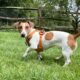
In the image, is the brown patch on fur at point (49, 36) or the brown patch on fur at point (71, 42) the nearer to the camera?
the brown patch on fur at point (71, 42)

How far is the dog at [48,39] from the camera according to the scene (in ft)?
22.1

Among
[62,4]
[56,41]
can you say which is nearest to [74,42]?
[56,41]

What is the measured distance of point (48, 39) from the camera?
7.02 metres

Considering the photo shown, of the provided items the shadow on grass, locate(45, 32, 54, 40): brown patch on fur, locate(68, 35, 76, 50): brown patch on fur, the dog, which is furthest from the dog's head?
locate(68, 35, 76, 50): brown patch on fur

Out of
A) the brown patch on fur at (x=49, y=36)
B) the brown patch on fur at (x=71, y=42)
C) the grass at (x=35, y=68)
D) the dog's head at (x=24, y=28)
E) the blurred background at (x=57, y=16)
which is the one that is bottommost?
the blurred background at (x=57, y=16)

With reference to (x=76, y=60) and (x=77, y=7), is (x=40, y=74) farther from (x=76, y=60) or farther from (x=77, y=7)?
(x=77, y=7)

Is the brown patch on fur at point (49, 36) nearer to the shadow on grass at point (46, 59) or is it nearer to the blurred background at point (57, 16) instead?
the shadow on grass at point (46, 59)

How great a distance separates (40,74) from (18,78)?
359 millimetres

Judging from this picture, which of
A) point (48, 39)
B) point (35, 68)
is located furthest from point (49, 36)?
point (35, 68)

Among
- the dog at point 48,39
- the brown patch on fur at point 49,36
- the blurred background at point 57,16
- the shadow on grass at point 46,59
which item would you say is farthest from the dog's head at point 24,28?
the blurred background at point 57,16

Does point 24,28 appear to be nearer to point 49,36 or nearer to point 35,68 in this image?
point 49,36

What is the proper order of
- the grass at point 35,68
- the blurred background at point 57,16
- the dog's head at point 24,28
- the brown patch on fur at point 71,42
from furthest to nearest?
the blurred background at point 57,16 < the dog's head at point 24,28 < the brown patch on fur at point 71,42 < the grass at point 35,68

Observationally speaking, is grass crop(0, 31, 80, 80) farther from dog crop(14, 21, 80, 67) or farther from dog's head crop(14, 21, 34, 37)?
dog's head crop(14, 21, 34, 37)

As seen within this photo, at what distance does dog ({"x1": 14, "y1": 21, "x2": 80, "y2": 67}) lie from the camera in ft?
22.1
